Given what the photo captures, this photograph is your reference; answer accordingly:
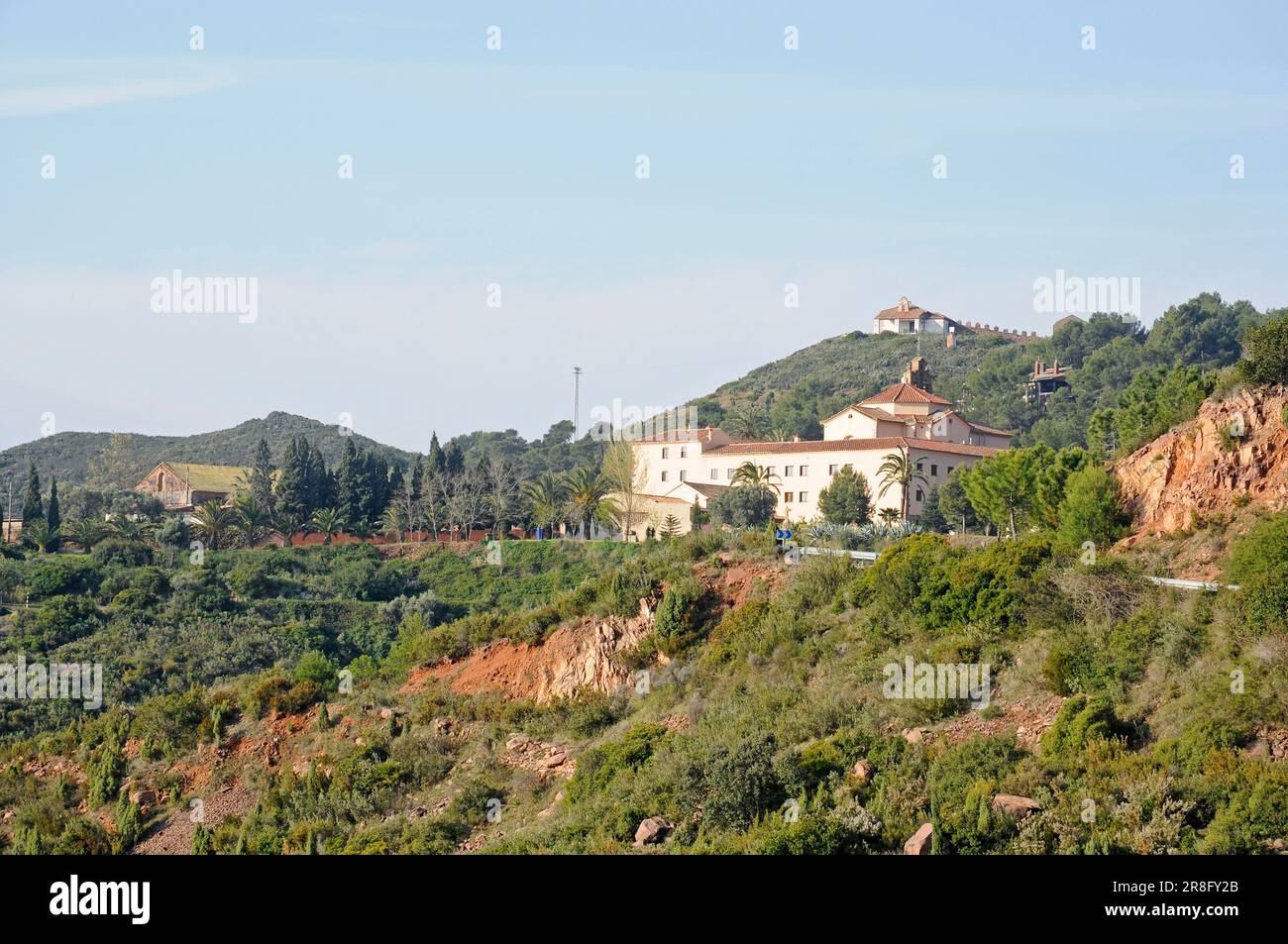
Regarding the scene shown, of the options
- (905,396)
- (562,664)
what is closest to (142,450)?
(905,396)

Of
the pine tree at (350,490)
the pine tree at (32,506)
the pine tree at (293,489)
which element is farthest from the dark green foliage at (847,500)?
Result: the pine tree at (32,506)

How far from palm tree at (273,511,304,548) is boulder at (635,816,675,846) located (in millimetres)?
53140

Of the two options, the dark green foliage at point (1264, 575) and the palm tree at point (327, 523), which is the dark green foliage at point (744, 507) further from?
the dark green foliage at point (1264, 575)

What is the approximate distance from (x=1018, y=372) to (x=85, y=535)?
2772 inches

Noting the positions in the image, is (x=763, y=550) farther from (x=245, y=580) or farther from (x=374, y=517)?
(x=374, y=517)

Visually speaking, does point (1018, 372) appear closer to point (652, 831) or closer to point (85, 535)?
point (85, 535)

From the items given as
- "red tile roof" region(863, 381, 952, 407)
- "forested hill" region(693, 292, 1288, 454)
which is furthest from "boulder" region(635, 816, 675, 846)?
"forested hill" region(693, 292, 1288, 454)

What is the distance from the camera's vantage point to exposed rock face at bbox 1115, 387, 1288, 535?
28.9 metres

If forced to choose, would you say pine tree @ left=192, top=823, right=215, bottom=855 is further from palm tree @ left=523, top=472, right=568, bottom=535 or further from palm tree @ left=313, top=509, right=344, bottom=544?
palm tree @ left=313, top=509, right=344, bottom=544

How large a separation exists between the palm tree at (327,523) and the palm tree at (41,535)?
12.4 metres

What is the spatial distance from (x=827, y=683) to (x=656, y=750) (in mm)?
3859

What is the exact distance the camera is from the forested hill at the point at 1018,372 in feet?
323
